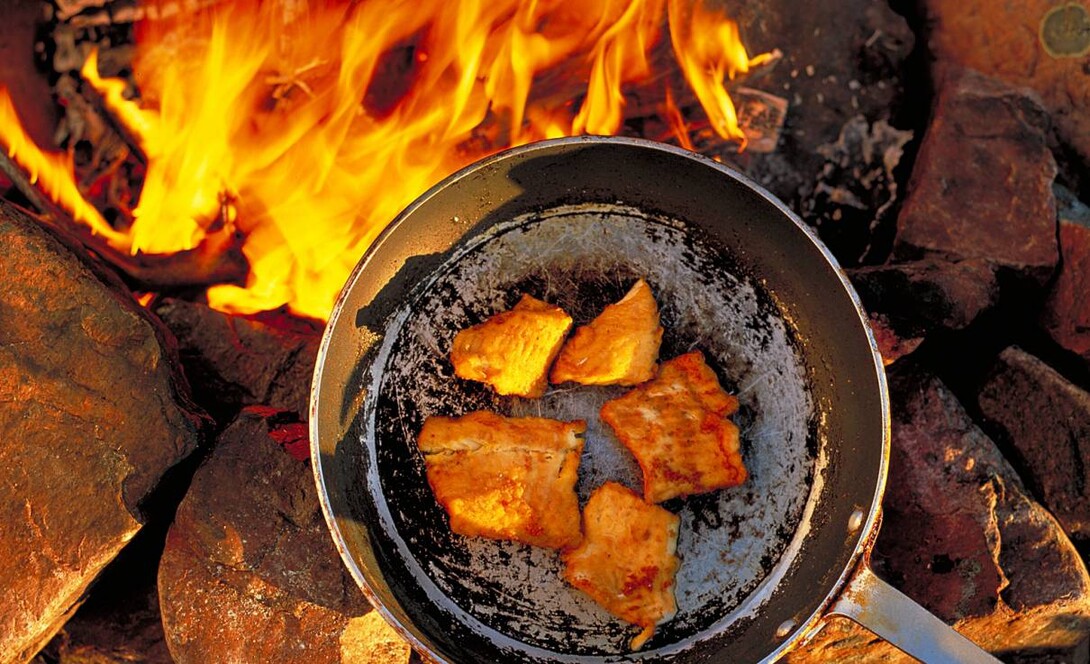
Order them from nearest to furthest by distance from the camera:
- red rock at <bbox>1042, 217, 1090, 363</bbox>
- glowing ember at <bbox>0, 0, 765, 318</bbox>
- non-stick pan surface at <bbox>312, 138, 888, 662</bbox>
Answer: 1. non-stick pan surface at <bbox>312, 138, 888, 662</bbox>
2. red rock at <bbox>1042, 217, 1090, 363</bbox>
3. glowing ember at <bbox>0, 0, 765, 318</bbox>

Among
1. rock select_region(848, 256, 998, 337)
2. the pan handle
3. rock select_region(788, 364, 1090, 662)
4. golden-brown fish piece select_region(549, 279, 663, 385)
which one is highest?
golden-brown fish piece select_region(549, 279, 663, 385)

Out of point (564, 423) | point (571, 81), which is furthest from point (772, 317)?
point (571, 81)

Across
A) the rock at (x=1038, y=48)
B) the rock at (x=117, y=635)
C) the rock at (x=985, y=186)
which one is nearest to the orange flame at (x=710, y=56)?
the rock at (x=985, y=186)

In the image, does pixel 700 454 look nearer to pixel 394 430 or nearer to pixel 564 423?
pixel 564 423

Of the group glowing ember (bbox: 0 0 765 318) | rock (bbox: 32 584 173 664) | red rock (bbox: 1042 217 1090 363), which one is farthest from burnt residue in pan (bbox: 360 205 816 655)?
red rock (bbox: 1042 217 1090 363)

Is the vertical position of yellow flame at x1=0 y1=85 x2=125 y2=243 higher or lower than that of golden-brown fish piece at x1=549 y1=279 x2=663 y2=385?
higher

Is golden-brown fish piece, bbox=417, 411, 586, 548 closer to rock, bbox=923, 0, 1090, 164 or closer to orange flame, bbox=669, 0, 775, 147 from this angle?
orange flame, bbox=669, 0, 775, 147
